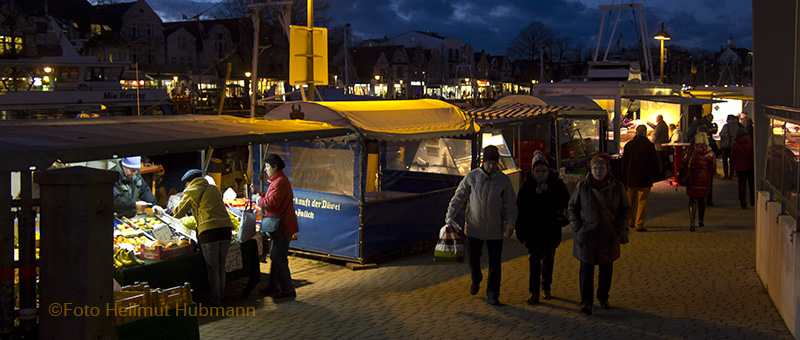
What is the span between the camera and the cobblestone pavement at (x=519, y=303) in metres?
7.12

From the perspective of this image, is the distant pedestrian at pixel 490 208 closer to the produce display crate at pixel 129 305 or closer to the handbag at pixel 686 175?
the produce display crate at pixel 129 305

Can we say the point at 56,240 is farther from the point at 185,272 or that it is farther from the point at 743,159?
the point at 743,159

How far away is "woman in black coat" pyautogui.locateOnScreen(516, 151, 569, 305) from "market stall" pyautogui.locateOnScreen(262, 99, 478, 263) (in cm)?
298

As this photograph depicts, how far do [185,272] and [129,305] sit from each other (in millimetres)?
2100

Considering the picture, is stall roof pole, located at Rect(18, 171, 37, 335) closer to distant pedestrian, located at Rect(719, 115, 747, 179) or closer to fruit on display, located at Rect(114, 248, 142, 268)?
fruit on display, located at Rect(114, 248, 142, 268)

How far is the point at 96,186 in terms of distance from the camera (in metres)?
4.97

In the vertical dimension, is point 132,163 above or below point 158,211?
above

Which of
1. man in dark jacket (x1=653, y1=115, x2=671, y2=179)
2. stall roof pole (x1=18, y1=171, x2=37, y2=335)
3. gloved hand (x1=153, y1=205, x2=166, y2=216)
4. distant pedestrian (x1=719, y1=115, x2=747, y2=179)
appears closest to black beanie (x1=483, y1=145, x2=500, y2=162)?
gloved hand (x1=153, y1=205, x2=166, y2=216)

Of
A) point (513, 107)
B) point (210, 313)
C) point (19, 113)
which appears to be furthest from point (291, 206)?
point (19, 113)

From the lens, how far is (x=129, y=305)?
5875mm

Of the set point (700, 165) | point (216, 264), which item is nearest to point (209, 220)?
point (216, 264)

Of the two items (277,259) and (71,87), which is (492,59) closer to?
(71,87)

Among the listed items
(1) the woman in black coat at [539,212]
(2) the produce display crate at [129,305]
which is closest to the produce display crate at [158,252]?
(2) the produce display crate at [129,305]

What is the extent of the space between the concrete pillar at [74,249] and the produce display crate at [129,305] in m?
0.47
